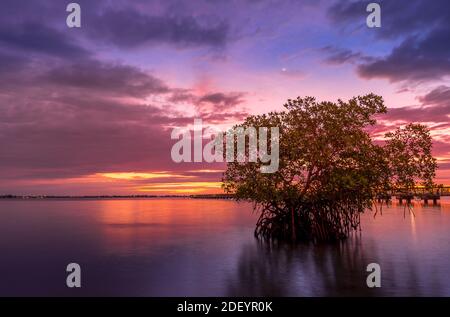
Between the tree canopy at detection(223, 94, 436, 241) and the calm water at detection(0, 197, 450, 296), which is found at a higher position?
the tree canopy at detection(223, 94, 436, 241)

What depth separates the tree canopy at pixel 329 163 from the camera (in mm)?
30422

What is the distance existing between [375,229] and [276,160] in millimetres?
24441

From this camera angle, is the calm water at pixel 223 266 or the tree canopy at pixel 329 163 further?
the tree canopy at pixel 329 163

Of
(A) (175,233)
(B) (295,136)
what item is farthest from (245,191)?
(A) (175,233)

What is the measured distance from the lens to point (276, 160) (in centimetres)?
3180

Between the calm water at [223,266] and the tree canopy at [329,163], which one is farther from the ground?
the tree canopy at [329,163]

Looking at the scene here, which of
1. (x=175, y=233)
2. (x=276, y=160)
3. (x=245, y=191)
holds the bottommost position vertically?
(x=175, y=233)

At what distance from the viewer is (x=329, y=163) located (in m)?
31.4

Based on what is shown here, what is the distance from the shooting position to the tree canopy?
3042 centimetres

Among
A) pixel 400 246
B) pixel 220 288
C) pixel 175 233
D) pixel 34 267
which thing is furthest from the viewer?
pixel 175 233

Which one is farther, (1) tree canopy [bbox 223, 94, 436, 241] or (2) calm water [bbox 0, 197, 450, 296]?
(1) tree canopy [bbox 223, 94, 436, 241]
